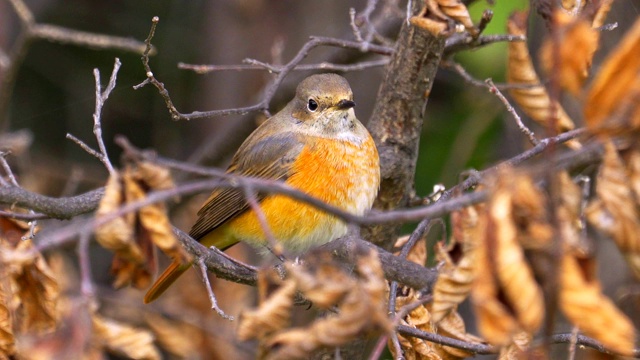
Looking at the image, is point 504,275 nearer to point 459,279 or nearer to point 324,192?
point 459,279

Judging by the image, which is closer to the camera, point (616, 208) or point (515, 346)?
point (616, 208)

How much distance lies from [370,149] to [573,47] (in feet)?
8.35

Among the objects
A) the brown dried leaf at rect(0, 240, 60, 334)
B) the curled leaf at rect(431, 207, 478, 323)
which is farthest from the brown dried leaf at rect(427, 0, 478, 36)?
the brown dried leaf at rect(0, 240, 60, 334)

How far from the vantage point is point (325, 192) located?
172 inches

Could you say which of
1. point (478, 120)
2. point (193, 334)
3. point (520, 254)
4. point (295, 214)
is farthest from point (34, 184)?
point (520, 254)

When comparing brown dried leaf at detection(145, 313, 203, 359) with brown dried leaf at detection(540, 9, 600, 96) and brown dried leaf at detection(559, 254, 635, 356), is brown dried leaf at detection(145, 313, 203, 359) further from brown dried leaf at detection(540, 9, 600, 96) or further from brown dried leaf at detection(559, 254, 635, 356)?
brown dried leaf at detection(540, 9, 600, 96)

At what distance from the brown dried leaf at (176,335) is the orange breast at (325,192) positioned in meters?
0.80

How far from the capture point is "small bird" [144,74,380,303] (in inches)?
171

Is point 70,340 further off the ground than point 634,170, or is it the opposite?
point 634,170

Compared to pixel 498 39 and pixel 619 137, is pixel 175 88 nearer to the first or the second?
pixel 498 39

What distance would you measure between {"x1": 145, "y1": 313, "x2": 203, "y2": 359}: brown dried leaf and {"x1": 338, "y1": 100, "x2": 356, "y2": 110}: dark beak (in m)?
1.52

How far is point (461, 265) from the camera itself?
229cm

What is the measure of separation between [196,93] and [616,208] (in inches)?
243

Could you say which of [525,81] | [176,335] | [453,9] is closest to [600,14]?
[525,81]
